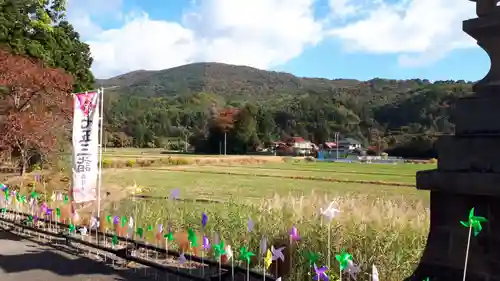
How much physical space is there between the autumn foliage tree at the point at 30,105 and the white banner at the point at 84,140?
6.78 meters

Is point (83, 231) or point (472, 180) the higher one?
point (472, 180)

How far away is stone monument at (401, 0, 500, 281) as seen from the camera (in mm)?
2828

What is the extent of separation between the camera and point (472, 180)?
9.32ft

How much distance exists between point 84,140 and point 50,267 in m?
2.24

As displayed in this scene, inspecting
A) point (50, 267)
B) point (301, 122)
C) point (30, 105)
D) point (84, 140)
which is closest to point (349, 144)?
point (301, 122)

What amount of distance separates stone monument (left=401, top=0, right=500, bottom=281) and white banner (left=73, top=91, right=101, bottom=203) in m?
6.30

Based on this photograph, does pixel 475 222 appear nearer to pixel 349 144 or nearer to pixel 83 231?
pixel 83 231

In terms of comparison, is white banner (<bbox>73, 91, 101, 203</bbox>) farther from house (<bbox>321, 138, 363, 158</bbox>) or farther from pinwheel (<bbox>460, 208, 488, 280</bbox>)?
house (<bbox>321, 138, 363, 158</bbox>)

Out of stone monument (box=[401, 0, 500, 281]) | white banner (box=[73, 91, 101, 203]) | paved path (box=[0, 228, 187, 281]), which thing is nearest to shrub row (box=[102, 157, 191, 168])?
white banner (box=[73, 91, 101, 203])

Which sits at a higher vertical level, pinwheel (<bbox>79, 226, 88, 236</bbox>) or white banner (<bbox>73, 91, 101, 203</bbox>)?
white banner (<bbox>73, 91, 101, 203</bbox>)

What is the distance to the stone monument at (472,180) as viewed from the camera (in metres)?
2.83

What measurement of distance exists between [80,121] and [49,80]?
8030mm

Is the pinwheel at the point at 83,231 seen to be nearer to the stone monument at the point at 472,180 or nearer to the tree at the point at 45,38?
the stone monument at the point at 472,180

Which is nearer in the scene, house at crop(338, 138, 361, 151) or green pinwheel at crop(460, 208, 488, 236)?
green pinwheel at crop(460, 208, 488, 236)
